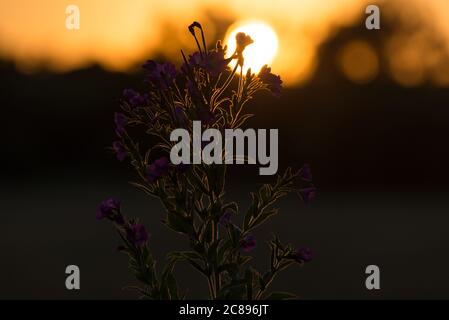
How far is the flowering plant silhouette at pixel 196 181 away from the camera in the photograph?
5051mm

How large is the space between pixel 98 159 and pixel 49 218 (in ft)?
27.5

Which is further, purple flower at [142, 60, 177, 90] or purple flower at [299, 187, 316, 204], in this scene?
purple flower at [299, 187, 316, 204]

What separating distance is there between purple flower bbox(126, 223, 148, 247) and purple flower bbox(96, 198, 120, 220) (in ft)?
0.44

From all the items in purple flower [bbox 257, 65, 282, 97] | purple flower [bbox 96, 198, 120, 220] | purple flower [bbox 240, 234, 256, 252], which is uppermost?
purple flower [bbox 257, 65, 282, 97]

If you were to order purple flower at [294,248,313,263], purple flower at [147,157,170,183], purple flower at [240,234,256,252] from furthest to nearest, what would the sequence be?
purple flower at [294,248,313,263]
purple flower at [240,234,256,252]
purple flower at [147,157,170,183]

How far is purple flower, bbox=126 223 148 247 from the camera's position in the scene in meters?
5.07

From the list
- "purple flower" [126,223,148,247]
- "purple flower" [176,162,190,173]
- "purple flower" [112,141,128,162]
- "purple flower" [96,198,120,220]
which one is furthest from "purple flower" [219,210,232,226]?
"purple flower" [112,141,128,162]

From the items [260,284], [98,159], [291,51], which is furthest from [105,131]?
[260,284]

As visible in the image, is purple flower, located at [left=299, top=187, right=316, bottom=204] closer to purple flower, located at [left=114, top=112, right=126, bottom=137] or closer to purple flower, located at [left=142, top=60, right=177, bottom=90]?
purple flower, located at [left=142, top=60, right=177, bottom=90]

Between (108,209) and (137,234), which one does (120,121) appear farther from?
(137,234)

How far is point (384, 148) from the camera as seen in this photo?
2769 centimetres

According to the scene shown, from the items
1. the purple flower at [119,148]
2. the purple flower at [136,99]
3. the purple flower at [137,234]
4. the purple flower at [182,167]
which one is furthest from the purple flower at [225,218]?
the purple flower at [136,99]

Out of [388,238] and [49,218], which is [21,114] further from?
Result: [388,238]

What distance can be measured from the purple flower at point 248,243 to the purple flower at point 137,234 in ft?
1.99
